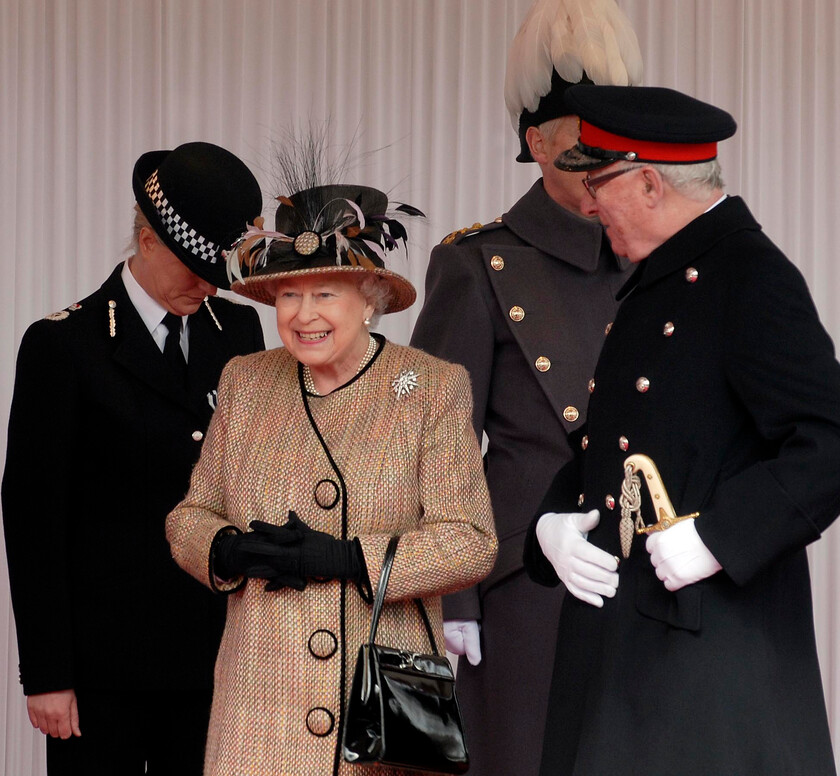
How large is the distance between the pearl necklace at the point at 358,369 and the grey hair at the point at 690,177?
0.63 m

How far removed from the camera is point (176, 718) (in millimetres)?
2895

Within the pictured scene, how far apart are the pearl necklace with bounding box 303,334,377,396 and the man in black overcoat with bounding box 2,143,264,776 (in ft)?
1.60

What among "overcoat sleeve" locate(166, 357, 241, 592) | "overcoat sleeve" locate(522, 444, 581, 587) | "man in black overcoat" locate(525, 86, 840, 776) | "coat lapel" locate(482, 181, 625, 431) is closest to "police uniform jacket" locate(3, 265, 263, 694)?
"overcoat sleeve" locate(166, 357, 241, 592)

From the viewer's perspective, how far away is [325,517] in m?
2.37

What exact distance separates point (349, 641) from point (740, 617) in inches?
26.7

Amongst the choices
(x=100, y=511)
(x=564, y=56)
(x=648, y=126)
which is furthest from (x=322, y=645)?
(x=564, y=56)

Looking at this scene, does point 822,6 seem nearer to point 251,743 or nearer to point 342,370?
point 342,370

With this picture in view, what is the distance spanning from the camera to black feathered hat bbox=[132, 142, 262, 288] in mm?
2939

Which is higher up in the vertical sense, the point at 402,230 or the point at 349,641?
the point at 402,230

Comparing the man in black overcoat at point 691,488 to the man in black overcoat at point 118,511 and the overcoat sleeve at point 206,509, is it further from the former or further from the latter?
the man in black overcoat at point 118,511

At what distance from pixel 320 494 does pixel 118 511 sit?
0.68m

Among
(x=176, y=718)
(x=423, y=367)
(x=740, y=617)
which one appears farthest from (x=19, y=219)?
(x=740, y=617)

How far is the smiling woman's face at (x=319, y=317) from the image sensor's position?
95.5 inches

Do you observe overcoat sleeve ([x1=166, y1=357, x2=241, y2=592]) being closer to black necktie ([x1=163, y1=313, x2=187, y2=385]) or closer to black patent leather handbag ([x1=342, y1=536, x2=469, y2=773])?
black patent leather handbag ([x1=342, y1=536, x2=469, y2=773])
